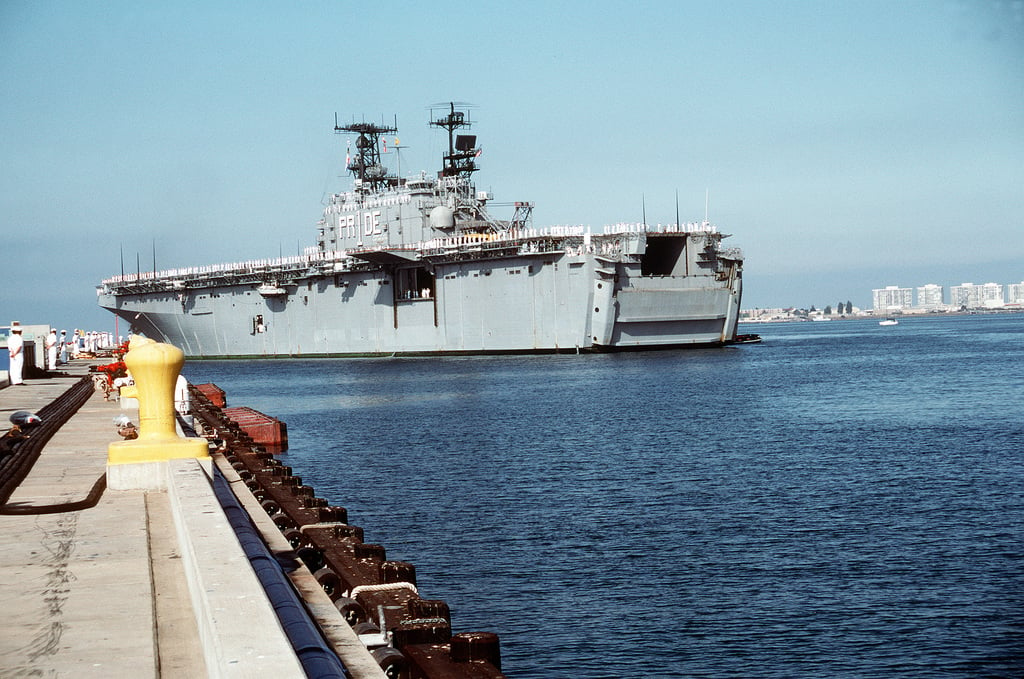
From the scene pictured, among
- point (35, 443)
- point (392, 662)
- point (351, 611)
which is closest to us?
point (392, 662)

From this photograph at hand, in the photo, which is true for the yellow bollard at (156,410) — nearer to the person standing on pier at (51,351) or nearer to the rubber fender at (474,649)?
the rubber fender at (474,649)

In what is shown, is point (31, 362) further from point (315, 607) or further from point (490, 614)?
point (315, 607)

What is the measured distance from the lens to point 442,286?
61.7m

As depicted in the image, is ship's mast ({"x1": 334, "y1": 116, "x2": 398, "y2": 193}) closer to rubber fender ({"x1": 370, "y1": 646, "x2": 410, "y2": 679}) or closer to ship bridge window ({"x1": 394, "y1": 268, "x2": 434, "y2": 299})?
ship bridge window ({"x1": 394, "y1": 268, "x2": 434, "y2": 299})

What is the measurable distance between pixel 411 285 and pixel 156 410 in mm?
Answer: 55740

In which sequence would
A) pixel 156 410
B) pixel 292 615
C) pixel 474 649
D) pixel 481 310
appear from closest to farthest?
1. pixel 292 615
2. pixel 474 649
3. pixel 156 410
4. pixel 481 310

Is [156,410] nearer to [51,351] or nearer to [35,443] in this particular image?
[35,443]

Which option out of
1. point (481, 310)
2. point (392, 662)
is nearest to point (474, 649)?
point (392, 662)

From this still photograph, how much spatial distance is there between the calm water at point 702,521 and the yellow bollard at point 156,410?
347 cm

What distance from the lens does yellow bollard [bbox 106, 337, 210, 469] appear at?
9.76m

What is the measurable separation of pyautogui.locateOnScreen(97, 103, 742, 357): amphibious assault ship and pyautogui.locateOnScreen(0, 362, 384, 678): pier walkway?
47.1 m

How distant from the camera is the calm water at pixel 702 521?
1092 centimetres

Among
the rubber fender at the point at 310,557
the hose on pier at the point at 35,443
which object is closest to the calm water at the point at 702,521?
the rubber fender at the point at 310,557

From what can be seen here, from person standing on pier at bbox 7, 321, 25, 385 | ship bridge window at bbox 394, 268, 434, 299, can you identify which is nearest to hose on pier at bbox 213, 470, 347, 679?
person standing on pier at bbox 7, 321, 25, 385
